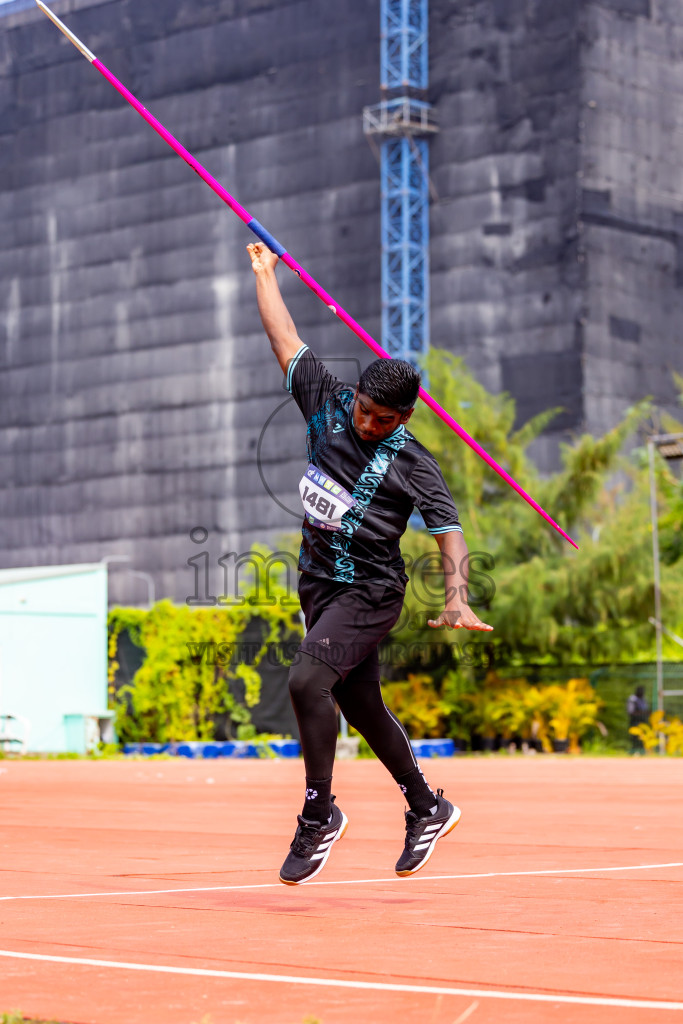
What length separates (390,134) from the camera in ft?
174

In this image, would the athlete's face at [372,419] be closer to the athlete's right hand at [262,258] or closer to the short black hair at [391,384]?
the short black hair at [391,384]

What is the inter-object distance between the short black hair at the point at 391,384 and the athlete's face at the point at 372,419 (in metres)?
0.02

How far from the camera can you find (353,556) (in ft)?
17.2

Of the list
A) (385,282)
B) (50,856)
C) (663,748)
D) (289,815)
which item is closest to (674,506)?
(663,748)

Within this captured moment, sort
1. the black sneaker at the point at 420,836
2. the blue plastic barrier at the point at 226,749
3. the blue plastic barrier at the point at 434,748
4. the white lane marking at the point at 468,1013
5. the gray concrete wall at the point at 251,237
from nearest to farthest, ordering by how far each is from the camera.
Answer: the white lane marking at the point at 468,1013 → the black sneaker at the point at 420,836 → the blue plastic barrier at the point at 226,749 → the blue plastic barrier at the point at 434,748 → the gray concrete wall at the point at 251,237

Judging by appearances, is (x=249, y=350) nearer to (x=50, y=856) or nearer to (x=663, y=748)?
(x=663, y=748)

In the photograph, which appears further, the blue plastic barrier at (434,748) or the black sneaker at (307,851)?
the blue plastic barrier at (434,748)

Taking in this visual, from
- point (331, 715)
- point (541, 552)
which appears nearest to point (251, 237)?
point (541, 552)

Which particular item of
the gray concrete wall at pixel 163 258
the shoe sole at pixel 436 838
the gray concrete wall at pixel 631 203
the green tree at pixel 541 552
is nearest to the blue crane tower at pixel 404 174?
the gray concrete wall at pixel 163 258

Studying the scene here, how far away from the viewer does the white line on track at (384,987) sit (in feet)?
11.0

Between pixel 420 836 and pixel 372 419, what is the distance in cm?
151

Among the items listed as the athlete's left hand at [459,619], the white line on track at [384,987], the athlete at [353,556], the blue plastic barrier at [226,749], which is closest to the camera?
the white line on track at [384,987]

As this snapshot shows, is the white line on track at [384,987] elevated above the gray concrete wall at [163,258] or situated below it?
below

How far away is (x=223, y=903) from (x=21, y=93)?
6435 cm
